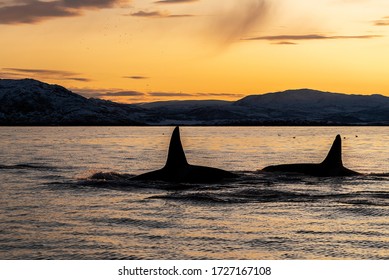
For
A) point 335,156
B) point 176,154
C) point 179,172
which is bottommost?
point 179,172

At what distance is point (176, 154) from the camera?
40.3 meters

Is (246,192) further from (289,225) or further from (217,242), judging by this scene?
(217,242)

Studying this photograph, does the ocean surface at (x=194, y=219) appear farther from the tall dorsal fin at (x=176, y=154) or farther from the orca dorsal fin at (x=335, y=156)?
the orca dorsal fin at (x=335, y=156)

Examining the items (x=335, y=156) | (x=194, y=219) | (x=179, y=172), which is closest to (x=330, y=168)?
(x=335, y=156)

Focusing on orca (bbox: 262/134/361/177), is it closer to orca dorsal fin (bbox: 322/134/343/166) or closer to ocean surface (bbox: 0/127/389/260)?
orca dorsal fin (bbox: 322/134/343/166)

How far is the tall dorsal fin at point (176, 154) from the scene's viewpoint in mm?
40406

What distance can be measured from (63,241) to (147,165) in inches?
1490

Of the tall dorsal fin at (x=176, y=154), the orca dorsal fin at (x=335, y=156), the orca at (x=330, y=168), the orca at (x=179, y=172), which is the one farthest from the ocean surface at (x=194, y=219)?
the orca dorsal fin at (x=335, y=156)

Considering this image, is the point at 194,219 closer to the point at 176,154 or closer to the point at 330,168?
the point at 176,154

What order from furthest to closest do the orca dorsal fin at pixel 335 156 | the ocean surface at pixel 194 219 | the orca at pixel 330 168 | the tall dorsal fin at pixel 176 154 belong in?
the orca dorsal fin at pixel 335 156 → the orca at pixel 330 168 → the tall dorsal fin at pixel 176 154 → the ocean surface at pixel 194 219

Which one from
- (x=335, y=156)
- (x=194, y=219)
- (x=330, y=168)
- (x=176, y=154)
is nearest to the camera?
(x=194, y=219)

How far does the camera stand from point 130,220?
90.6ft
